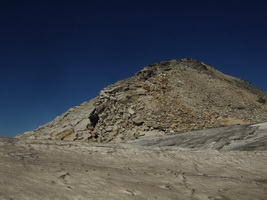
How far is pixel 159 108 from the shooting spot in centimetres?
1836

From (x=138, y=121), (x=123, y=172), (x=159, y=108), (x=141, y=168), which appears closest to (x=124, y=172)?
(x=123, y=172)

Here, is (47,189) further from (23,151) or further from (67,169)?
(23,151)

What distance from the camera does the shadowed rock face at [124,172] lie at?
2689 mm

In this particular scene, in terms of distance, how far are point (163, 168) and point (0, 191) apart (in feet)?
8.05

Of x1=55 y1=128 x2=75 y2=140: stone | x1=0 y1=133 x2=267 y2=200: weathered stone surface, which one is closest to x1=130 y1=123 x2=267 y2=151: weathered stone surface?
x1=0 y1=133 x2=267 y2=200: weathered stone surface

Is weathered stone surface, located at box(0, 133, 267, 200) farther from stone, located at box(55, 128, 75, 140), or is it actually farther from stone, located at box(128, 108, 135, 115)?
stone, located at box(128, 108, 135, 115)

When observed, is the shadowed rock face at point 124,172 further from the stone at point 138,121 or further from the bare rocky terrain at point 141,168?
the stone at point 138,121

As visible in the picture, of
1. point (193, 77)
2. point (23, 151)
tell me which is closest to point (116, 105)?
point (193, 77)

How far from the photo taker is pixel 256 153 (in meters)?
5.75

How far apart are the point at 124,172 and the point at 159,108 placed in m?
14.9

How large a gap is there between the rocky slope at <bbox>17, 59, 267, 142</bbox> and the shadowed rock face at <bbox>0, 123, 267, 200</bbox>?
11279 millimetres

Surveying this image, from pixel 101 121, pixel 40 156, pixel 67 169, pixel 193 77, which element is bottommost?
pixel 67 169

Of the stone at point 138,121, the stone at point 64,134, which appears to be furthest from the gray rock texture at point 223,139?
the stone at point 64,134

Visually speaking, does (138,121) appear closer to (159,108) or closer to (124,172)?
(159,108)
